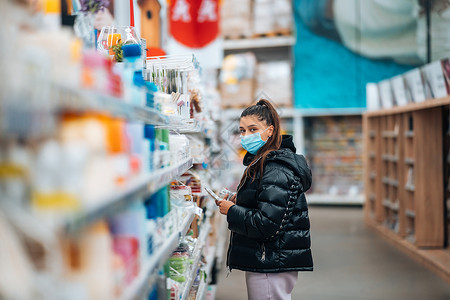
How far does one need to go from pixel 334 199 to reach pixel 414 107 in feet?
14.7

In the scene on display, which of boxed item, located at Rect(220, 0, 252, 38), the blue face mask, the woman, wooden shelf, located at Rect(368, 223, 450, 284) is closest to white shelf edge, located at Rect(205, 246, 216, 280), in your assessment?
the woman

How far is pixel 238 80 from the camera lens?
9.50 m

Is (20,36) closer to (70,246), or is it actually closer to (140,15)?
(70,246)

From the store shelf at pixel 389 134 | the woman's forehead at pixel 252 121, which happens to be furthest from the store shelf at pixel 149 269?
the store shelf at pixel 389 134

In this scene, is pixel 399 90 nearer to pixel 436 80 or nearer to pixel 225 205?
pixel 436 80

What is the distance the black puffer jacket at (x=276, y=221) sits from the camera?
2.46 metres

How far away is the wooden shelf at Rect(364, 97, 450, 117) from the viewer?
4909mm

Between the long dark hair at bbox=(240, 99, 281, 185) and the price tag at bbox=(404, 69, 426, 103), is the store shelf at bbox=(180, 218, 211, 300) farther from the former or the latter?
the price tag at bbox=(404, 69, 426, 103)

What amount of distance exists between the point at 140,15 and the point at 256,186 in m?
2.14

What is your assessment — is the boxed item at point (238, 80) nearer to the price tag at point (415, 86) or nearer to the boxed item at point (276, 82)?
the boxed item at point (276, 82)

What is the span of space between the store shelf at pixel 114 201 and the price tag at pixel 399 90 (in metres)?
5.23

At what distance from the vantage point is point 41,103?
945mm

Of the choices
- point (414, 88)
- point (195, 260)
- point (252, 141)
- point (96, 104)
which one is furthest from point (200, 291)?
point (414, 88)

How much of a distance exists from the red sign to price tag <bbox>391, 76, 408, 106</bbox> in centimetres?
252
